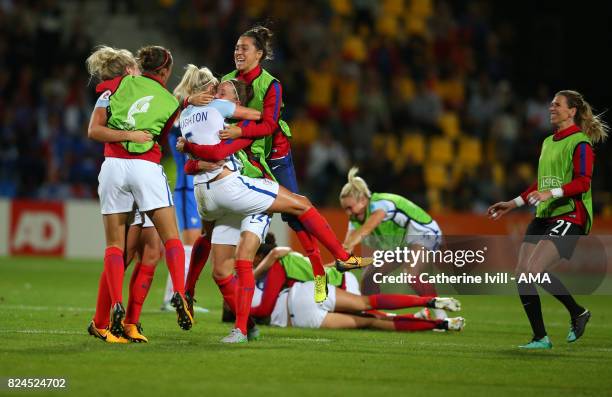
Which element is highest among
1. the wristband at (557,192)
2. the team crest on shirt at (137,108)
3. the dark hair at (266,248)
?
the team crest on shirt at (137,108)

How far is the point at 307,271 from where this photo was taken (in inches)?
414

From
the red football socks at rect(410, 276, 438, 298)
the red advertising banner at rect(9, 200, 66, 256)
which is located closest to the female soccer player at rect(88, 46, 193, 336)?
the red football socks at rect(410, 276, 438, 298)

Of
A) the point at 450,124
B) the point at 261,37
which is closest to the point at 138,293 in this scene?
the point at 261,37

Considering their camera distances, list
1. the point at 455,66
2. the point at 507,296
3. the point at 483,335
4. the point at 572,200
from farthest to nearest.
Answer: the point at 455,66
the point at 507,296
the point at 483,335
the point at 572,200

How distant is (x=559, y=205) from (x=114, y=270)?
3795 mm

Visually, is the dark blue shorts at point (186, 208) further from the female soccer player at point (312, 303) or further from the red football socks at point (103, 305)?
the red football socks at point (103, 305)

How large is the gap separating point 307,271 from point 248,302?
6.54 ft

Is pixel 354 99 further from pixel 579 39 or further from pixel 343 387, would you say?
pixel 343 387

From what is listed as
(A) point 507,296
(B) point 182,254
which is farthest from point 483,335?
(A) point 507,296

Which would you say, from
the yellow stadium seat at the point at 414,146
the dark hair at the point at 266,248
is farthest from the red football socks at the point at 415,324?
the yellow stadium seat at the point at 414,146

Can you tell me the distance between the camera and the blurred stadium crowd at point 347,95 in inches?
758

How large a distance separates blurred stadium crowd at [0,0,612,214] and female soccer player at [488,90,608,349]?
10554 millimetres

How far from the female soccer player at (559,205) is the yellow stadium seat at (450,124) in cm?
1381

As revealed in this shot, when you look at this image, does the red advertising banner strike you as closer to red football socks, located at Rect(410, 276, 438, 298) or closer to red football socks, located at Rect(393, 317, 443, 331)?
red football socks, located at Rect(410, 276, 438, 298)
